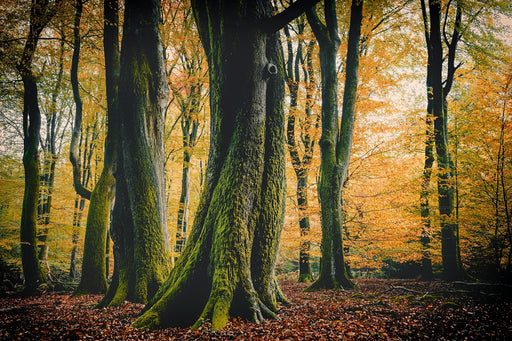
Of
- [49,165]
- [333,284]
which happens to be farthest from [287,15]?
[49,165]

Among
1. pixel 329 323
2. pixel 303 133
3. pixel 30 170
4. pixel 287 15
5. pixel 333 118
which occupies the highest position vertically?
pixel 303 133

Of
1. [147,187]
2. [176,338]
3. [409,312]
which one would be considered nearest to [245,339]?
[176,338]

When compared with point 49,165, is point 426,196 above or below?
below

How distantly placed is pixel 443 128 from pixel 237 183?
29.9 ft

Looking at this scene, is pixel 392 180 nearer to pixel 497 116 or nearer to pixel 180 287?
pixel 497 116

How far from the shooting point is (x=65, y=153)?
54.7ft

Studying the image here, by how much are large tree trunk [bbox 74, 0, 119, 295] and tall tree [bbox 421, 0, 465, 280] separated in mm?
9767

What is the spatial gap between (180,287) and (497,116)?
8.61 m

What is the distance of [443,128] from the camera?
9859 mm

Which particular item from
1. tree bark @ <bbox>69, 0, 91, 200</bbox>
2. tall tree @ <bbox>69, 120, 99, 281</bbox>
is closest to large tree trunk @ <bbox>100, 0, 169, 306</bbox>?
tree bark @ <bbox>69, 0, 91, 200</bbox>

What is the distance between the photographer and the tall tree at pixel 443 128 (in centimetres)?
898

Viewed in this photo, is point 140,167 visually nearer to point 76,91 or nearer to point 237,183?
point 237,183

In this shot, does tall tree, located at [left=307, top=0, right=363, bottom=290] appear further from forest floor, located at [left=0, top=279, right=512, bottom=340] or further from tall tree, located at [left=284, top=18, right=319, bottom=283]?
tall tree, located at [left=284, top=18, right=319, bottom=283]

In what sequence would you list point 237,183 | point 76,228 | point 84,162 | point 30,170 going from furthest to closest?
point 84,162 → point 76,228 → point 30,170 → point 237,183
